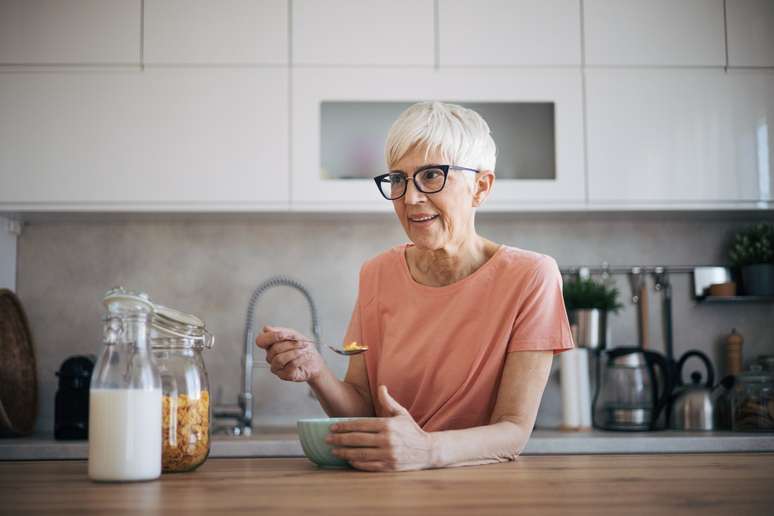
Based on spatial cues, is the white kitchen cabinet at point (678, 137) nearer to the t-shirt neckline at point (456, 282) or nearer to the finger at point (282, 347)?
the t-shirt neckline at point (456, 282)

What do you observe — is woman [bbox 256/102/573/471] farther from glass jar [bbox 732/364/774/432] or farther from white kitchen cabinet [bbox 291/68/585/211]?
glass jar [bbox 732/364/774/432]

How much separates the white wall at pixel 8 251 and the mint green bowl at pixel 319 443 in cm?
213

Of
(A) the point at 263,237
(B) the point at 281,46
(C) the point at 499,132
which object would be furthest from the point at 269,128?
(C) the point at 499,132

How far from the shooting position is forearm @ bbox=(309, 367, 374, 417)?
1.52 metres

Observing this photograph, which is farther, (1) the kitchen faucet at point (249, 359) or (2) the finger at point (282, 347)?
(1) the kitchen faucet at point (249, 359)

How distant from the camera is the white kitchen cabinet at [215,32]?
2.80 metres

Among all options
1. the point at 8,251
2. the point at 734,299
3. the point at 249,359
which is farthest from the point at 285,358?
the point at 734,299

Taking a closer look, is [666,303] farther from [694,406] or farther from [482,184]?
[482,184]

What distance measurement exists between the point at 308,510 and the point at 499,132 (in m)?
2.19

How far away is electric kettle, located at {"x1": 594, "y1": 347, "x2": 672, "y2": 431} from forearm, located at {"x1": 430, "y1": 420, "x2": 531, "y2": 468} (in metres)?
1.45

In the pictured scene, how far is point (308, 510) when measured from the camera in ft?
2.86

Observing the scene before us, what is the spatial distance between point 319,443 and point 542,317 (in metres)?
0.52

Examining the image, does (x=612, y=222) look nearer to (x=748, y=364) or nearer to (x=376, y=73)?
(x=748, y=364)

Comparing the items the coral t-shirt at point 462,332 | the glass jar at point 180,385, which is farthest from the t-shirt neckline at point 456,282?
the glass jar at point 180,385
